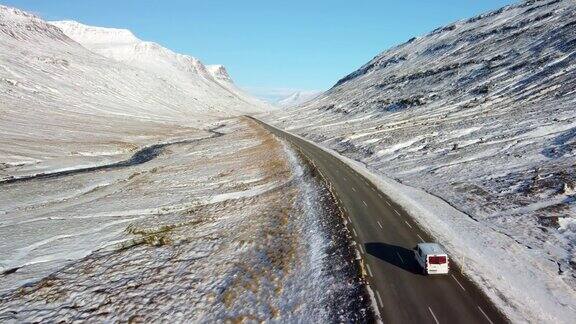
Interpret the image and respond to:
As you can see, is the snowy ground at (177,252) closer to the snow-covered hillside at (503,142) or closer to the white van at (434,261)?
the white van at (434,261)

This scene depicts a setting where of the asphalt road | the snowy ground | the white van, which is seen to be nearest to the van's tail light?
the white van

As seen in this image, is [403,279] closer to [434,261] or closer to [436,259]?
[434,261]

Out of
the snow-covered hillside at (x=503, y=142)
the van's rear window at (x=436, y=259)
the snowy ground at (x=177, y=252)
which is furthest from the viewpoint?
the snow-covered hillside at (x=503, y=142)

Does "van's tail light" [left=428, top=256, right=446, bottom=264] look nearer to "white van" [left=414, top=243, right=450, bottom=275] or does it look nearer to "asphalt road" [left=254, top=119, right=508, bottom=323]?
"white van" [left=414, top=243, right=450, bottom=275]

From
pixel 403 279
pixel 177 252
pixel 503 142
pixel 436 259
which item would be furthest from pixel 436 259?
pixel 503 142

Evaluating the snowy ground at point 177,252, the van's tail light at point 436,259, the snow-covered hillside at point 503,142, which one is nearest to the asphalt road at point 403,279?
the van's tail light at point 436,259
